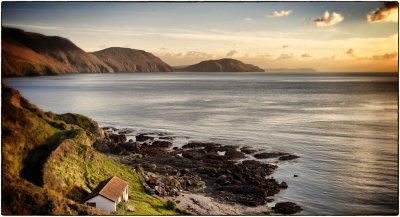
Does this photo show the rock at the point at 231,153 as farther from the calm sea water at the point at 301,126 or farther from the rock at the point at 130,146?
the rock at the point at 130,146

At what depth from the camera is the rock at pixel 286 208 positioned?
2430cm

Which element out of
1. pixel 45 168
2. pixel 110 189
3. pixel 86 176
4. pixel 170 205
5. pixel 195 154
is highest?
pixel 45 168

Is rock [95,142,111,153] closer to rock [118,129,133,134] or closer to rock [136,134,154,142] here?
rock [136,134,154,142]

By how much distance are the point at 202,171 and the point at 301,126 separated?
57.2ft

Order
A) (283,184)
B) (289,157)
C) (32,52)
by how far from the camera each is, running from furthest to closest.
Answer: (289,157) < (32,52) < (283,184)

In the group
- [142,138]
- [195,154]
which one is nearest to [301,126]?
[195,154]

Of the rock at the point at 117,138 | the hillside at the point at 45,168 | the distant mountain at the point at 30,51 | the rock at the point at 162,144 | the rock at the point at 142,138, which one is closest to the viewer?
the hillside at the point at 45,168

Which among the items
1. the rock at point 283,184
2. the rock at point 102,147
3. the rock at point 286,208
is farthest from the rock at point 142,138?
the rock at point 286,208

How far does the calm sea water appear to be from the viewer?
26875 millimetres

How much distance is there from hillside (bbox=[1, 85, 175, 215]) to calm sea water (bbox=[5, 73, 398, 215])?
17.1 ft

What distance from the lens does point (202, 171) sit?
31.0 m

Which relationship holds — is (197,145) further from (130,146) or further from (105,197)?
(105,197)

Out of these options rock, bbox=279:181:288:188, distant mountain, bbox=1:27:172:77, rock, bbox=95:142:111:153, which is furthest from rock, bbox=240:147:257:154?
distant mountain, bbox=1:27:172:77

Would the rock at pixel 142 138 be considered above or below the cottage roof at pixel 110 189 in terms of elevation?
below
